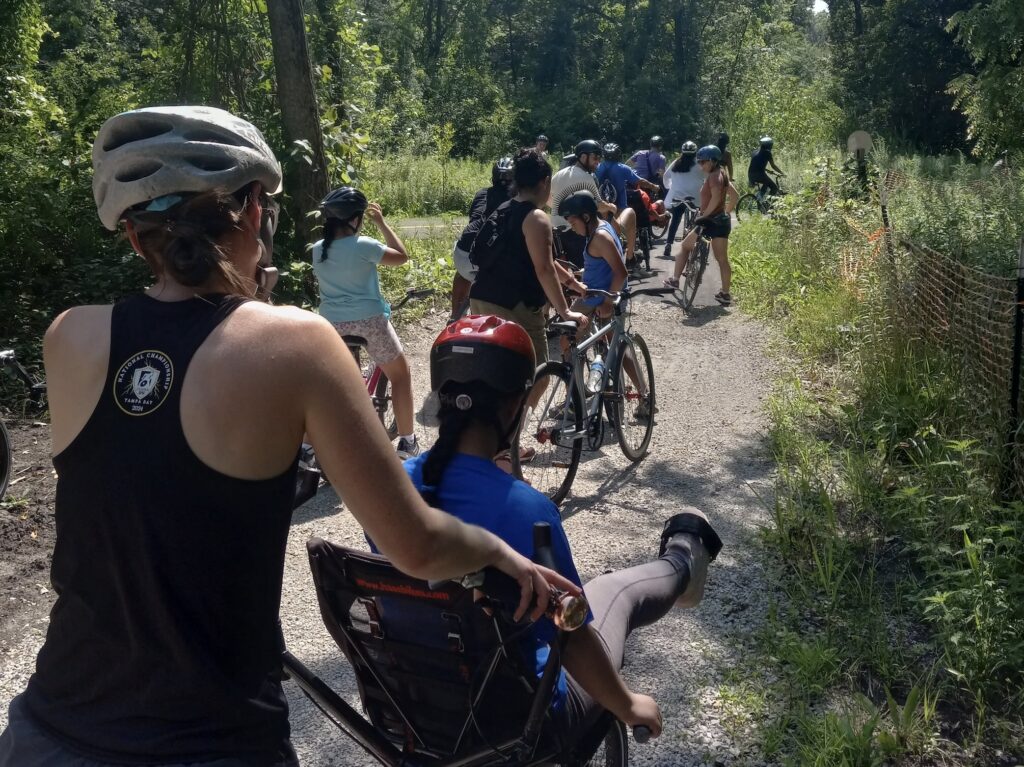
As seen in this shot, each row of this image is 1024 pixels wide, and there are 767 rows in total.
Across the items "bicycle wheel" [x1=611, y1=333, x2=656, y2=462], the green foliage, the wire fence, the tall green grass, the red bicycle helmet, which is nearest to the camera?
the red bicycle helmet

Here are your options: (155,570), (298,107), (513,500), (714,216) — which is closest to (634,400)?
(513,500)

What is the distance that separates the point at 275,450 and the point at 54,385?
0.39m

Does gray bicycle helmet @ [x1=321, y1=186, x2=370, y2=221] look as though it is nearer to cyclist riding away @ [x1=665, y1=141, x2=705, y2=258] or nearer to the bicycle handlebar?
the bicycle handlebar

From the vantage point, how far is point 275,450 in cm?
150

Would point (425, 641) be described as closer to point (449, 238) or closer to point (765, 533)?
point (765, 533)

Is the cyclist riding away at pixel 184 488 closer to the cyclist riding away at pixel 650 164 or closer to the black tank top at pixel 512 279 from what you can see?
the black tank top at pixel 512 279

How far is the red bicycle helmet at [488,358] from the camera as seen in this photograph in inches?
104

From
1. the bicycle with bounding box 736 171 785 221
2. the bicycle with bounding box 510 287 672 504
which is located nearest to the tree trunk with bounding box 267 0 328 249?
the bicycle with bounding box 510 287 672 504

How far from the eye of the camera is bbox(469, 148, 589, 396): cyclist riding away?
19.2ft

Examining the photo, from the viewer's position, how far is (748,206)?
19547mm

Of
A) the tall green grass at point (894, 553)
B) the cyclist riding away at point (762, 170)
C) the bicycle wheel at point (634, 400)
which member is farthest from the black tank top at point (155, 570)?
the cyclist riding away at point (762, 170)

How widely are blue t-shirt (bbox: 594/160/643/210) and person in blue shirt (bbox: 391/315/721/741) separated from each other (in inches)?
415

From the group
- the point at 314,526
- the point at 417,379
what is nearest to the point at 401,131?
the point at 417,379

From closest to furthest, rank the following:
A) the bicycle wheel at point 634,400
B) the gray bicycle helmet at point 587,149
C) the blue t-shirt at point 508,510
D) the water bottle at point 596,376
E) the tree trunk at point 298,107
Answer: the blue t-shirt at point 508,510 < the water bottle at point 596,376 < the bicycle wheel at point 634,400 < the tree trunk at point 298,107 < the gray bicycle helmet at point 587,149
